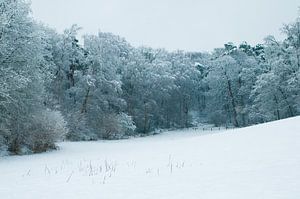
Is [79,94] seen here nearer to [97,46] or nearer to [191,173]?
[97,46]

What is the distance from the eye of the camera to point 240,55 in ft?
223

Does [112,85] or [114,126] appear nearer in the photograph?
[114,126]

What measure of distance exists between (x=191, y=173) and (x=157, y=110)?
174 ft

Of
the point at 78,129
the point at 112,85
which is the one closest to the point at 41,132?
the point at 78,129

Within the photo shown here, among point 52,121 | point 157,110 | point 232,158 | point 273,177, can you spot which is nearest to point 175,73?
point 157,110

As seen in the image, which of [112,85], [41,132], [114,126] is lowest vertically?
[41,132]

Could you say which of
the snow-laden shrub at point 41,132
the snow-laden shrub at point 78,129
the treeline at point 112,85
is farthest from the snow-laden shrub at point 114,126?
the snow-laden shrub at point 41,132

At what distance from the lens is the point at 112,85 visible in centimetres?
Answer: 4750

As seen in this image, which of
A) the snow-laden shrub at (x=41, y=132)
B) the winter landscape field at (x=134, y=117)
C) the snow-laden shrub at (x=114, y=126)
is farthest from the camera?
the snow-laden shrub at (x=114, y=126)

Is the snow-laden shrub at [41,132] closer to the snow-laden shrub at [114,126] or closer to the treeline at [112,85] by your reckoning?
the treeline at [112,85]

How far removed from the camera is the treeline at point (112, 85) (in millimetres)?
24375

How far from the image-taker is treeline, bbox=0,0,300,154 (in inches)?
960

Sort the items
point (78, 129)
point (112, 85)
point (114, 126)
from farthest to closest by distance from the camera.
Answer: point (112, 85), point (114, 126), point (78, 129)

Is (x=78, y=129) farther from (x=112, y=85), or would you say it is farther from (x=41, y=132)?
(x=41, y=132)
